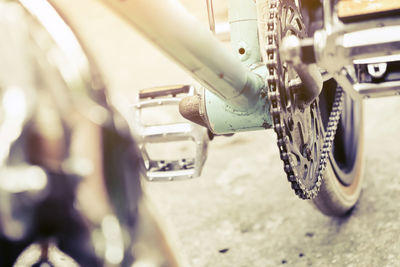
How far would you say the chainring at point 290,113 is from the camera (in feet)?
2.91

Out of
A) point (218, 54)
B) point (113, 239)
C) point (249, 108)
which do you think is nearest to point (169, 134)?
point (249, 108)

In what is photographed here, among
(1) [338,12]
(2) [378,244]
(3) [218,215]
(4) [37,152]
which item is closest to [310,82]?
(1) [338,12]

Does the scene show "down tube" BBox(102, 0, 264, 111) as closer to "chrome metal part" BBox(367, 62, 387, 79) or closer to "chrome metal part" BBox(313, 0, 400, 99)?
"chrome metal part" BBox(313, 0, 400, 99)

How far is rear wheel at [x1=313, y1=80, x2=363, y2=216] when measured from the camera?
1.26 m

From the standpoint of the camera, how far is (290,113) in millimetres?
945

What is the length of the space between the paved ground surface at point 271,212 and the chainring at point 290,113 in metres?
0.30

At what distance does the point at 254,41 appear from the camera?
110cm

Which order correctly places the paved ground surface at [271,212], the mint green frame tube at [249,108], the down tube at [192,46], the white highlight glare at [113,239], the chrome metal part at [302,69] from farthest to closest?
the paved ground surface at [271,212]
the mint green frame tube at [249,108]
the chrome metal part at [302,69]
the down tube at [192,46]
the white highlight glare at [113,239]

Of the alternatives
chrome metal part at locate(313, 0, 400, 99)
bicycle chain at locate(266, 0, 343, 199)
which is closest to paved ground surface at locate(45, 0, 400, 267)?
bicycle chain at locate(266, 0, 343, 199)

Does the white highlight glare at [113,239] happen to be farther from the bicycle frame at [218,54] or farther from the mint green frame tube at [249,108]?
the mint green frame tube at [249,108]

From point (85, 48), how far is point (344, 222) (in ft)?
3.74

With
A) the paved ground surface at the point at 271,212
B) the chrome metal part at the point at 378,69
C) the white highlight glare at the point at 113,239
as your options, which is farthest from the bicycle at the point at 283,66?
the white highlight glare at the point at 113,239

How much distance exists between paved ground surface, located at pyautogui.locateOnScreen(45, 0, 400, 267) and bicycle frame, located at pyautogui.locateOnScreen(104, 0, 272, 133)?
0.26 m

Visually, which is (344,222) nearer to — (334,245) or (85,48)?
(334,245)
